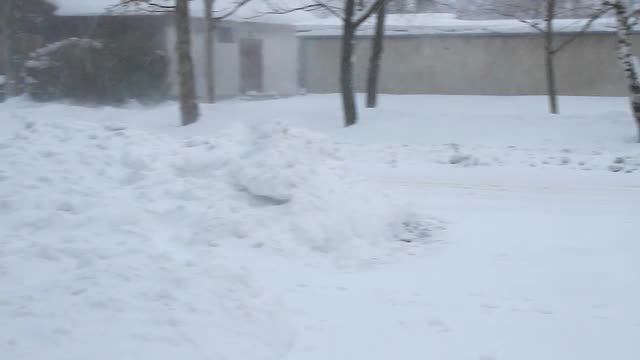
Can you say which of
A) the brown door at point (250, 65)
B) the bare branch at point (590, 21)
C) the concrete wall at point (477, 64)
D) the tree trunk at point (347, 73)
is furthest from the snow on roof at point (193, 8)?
the bare branch at point (590, 21)

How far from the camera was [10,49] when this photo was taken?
2623 centimetres

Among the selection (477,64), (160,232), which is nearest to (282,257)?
(160,232)

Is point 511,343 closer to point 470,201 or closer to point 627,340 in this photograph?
point 627,340

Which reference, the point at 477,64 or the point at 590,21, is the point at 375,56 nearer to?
the point at 590,21

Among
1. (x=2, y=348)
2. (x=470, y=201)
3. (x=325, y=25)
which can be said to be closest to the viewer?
(x=2, y=348)

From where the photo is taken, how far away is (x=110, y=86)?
26.0m

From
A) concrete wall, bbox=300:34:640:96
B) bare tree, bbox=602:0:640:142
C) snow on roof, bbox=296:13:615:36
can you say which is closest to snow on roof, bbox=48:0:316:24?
snow on roof, bbox=296:13:615:36

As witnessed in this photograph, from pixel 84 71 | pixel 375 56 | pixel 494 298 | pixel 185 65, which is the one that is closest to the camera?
pixel 494 298

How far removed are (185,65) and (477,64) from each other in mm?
12676

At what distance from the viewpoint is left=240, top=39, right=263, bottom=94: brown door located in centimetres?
3161

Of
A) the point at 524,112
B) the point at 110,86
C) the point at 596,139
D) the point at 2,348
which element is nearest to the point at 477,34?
the point at 524,112

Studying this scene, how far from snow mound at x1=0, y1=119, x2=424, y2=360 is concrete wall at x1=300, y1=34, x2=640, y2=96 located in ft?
64.3

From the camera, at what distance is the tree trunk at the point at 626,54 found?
15.8m

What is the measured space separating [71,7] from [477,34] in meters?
14.4
